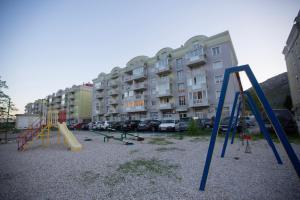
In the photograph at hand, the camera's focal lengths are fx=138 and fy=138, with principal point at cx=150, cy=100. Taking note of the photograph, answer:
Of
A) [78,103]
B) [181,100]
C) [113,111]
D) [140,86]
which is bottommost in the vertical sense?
[113,111]

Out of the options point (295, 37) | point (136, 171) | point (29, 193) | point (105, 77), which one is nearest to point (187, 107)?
point (295, 37)

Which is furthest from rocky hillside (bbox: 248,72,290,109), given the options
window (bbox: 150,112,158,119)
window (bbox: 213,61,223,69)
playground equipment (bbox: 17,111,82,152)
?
playground equipment (bbox: 17,111,82,152)

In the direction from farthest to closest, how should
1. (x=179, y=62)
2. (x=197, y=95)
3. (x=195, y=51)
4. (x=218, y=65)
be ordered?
(x=179, y=62), (x=195, y=51), (x=197, y=95), (x=218, y=65)

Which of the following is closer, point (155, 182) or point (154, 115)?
point (155, 182)

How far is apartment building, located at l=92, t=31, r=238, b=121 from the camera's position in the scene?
26.0m

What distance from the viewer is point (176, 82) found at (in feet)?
104

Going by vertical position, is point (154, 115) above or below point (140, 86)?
below

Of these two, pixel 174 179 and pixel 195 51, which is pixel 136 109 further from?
pixel 174 179

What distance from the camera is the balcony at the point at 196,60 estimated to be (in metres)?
27.0

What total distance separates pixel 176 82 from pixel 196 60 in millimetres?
6490

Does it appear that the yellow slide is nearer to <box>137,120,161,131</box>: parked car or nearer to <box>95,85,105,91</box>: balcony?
<box>137,120,161,131</box>: parked car

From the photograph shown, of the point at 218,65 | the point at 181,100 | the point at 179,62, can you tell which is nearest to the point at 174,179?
the point at 218,65

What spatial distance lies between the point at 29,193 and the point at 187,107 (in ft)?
90.5

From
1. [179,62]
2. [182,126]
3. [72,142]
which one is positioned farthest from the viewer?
[179,62]
